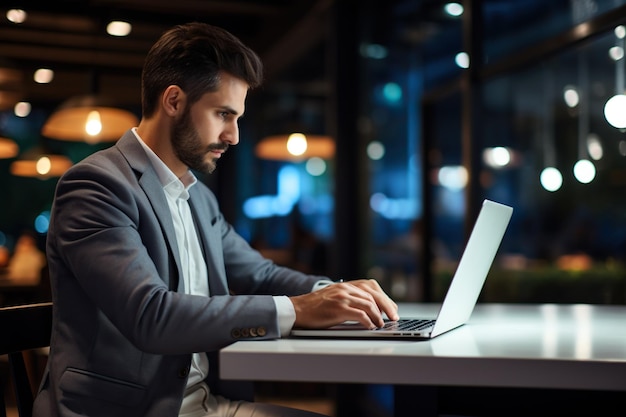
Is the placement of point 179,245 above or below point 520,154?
below

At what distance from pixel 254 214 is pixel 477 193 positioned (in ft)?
19.6

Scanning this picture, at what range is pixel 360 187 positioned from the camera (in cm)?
556

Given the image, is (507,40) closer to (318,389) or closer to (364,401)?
(364,401)

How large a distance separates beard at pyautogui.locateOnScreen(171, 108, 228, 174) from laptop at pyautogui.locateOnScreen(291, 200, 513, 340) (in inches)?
22.0

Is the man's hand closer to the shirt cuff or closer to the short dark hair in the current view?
the shirt cuff

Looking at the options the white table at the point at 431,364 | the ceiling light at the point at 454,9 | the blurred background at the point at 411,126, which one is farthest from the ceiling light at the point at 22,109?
the white table at the point at 431,364

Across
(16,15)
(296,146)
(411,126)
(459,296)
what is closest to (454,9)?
(411,126)

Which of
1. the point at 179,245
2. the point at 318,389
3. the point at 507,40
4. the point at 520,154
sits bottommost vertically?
A: the point at 318,389

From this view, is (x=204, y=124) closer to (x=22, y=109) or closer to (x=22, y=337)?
(x=22, y=337)

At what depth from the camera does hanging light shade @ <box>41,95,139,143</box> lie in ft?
17.4

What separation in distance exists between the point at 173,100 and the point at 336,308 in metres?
0.70

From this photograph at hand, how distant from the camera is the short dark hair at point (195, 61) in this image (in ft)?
5.65

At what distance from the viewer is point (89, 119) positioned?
17.4 ft

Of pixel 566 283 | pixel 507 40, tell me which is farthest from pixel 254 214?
pixel 507 40
